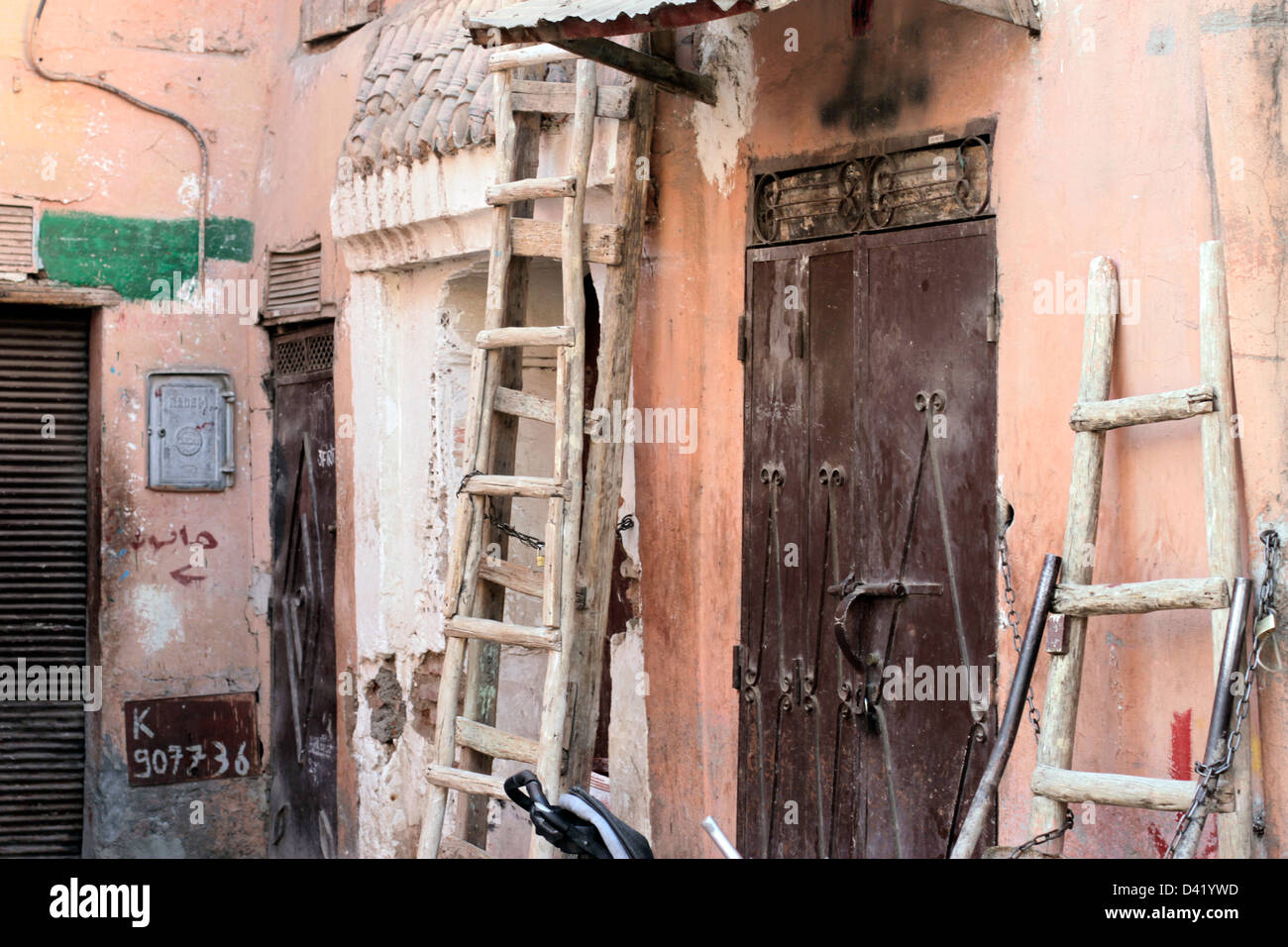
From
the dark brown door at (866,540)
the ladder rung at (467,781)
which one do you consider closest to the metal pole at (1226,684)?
→ the dark brown door at (866,540)

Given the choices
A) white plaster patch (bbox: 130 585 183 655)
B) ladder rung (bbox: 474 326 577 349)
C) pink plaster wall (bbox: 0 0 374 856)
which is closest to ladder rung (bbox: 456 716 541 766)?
ladder rung (bbox: 474 326 577 349)

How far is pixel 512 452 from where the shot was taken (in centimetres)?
505

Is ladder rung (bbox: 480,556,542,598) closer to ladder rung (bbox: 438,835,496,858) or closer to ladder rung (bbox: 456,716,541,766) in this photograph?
ladder rung (bbox: 456,716,541,766)

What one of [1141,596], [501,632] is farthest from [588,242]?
[1141,596]

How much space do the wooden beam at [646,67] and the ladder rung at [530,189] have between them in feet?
1.30

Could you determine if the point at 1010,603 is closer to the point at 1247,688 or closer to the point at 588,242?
the point at 1247,688

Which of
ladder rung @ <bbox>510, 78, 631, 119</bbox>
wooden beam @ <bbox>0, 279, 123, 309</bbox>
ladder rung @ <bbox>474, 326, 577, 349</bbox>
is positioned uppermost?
ladder rung @ <bbox>510, 78, 631, 119</bbox>

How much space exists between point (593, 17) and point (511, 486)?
1530mm

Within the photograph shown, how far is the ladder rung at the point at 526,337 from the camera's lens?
15.4ft

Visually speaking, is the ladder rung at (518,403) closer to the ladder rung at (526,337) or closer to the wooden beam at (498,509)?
the wooden beam at (498,509)

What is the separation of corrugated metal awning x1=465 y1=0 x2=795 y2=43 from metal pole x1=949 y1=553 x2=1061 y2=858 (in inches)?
63.1

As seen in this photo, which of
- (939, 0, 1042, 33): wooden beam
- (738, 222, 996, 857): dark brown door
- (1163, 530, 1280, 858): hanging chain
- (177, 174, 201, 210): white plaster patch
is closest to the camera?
(1163, 530, 1280, 858): hanging chain

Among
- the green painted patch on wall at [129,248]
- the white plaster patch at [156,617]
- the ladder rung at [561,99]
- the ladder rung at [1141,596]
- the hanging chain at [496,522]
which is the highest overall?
the ladder rung at [561,99]

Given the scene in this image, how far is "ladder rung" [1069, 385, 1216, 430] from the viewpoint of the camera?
134 inches
